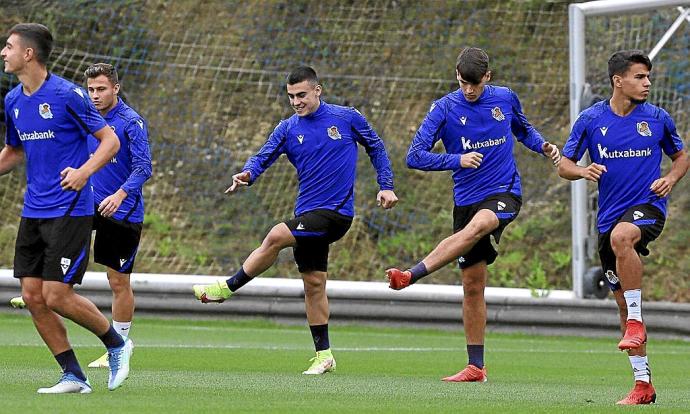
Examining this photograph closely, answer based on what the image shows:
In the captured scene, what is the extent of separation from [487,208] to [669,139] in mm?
1782

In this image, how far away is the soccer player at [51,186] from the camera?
356 inches

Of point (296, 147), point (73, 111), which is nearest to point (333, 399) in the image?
point (73, 111)

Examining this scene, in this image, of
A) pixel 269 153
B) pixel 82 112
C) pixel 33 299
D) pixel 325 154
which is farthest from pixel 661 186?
pixel 33 299

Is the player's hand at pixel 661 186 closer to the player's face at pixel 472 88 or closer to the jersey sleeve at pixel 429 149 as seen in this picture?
the jersey sleeve at pixel 429 149

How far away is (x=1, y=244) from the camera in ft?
72.1

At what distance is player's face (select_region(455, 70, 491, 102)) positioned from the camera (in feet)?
37.3

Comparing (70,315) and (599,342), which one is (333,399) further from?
(599,342)

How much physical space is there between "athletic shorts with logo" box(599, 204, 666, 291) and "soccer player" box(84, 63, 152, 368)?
12.7 ft

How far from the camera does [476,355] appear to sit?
37.4ft

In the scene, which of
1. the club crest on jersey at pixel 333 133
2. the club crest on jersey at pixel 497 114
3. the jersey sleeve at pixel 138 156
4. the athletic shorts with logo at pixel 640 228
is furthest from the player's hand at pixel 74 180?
the club crest on jersey at pixel 497 114

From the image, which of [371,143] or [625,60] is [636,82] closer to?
[625,60]

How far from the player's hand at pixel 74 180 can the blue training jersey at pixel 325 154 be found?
3.33 m

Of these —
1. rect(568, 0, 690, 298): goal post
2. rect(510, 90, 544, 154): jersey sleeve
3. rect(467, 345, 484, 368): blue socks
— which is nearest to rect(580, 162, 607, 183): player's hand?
rect(510, 90, 544, 154): jersey sleeve

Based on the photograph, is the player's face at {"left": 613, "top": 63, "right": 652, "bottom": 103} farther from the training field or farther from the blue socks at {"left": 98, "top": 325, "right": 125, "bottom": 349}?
the blue socks at {"left": 98, "top": 325, "right": 125, "bottom": 349}
